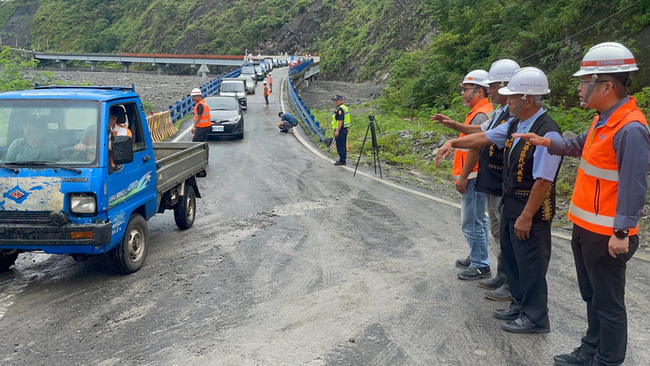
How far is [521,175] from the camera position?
466cm

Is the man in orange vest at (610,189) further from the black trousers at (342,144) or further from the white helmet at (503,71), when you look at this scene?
the black trousers at (342,144)

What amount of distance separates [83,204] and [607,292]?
474 cm

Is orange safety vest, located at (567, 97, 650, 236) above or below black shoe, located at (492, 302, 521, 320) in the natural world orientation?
above

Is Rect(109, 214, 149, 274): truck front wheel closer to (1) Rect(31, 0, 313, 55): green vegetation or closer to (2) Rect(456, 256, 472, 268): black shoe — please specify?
(2) Rect(456, 256, 472, 268): black shoe

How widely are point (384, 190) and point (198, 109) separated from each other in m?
5.92

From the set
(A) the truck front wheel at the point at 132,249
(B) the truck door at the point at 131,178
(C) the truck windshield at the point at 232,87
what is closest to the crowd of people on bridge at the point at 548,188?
(B) the truck door at the point at 131,178

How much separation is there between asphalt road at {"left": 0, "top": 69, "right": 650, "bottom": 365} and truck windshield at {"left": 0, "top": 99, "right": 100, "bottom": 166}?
1.36m

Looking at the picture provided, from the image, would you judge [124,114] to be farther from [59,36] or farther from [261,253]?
[59,36]

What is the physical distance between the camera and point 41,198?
18.1 feet

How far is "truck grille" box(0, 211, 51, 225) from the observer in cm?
552

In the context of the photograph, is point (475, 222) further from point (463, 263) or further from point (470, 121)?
point (470, 121)

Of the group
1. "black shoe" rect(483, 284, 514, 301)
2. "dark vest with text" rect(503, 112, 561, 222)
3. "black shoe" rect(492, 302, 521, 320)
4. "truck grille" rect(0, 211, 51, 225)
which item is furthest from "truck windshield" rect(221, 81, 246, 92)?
"black shoe" rect(492, 302, 521, 320)

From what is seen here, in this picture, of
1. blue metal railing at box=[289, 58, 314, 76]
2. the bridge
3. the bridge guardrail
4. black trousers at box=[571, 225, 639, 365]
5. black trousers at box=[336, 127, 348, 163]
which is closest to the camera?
black trousers at box=[571, 225, 639, 365]

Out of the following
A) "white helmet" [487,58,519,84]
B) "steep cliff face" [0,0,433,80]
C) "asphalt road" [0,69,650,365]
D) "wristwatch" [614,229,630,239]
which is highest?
"steep cliff face" [0,0,433,80]
